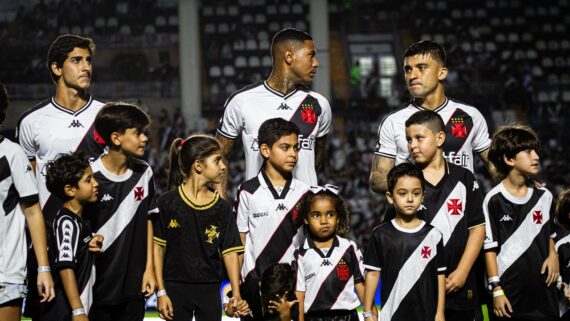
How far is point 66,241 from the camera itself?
4.75 meters

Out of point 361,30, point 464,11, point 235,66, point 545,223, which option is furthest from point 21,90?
point 545,223

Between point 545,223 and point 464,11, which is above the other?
point 464,11

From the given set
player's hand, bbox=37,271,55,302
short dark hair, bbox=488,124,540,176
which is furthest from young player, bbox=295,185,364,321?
player's hand, bbox=37,271,55,302

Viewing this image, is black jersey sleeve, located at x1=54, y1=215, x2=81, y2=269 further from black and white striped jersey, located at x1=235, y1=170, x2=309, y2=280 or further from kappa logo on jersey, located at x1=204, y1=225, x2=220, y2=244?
black and white striped jersey, located at x1=235, y1=170, x2=309, y2=280

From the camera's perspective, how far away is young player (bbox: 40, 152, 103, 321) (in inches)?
187

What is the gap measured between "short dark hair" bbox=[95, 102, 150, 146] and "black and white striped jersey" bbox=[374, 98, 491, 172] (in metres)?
1.54

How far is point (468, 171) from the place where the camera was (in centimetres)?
521

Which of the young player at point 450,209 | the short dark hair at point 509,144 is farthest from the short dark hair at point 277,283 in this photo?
the short dark hair at point 509,144

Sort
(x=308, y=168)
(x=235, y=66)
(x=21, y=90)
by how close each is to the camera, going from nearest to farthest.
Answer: (x=308, y=168), (x=21, y=90), (x=235, y=66)

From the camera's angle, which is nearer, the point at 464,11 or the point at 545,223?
the point at 545,223

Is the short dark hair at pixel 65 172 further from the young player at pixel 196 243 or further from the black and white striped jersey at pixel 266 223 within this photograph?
the black and white striped jersey at pixel 266 223

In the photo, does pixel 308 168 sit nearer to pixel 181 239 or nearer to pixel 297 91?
pixel 297 91

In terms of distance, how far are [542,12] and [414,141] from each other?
19.1m

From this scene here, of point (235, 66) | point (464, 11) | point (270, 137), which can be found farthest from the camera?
point (464, 11)
